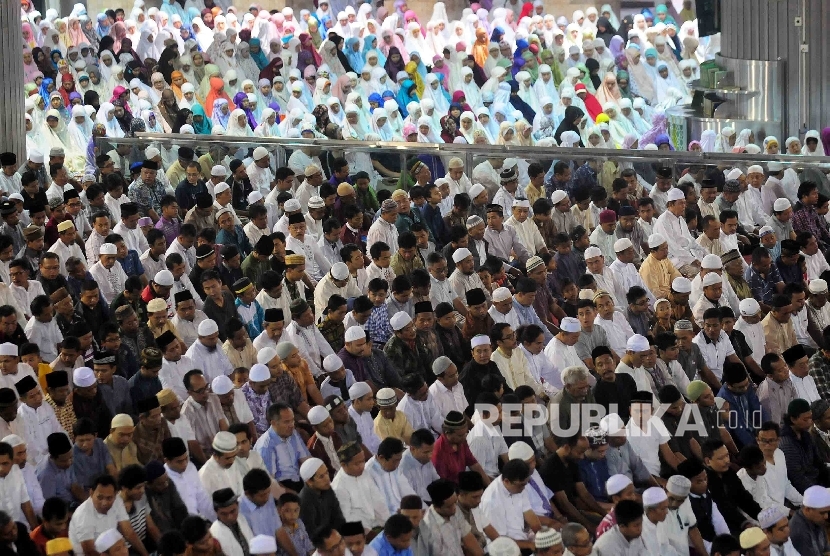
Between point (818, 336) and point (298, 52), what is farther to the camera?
point (298, 52)

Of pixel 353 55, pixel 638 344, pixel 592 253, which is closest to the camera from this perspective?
pixel 638 344

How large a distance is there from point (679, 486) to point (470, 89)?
13.5 meters

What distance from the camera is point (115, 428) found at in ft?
31.3

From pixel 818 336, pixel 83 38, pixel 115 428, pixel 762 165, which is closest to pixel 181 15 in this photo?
pixel 83 38

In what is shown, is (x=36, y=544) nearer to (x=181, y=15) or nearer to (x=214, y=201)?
(x=214, y=201)

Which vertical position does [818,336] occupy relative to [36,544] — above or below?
below

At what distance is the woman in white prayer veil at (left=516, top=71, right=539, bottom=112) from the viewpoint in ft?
72.0

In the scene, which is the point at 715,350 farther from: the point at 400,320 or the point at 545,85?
the point at 545,85

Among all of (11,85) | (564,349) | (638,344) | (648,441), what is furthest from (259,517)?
(11,85)

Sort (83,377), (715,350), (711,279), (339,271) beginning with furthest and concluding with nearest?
(711,279), (339,271), (715,350), (83,377)

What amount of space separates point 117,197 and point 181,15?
1130 centimetres

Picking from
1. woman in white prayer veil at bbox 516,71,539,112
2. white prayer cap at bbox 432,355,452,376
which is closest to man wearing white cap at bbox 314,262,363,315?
white prayer cap at bbox 432,355,452,376

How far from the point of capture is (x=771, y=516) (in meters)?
9.33

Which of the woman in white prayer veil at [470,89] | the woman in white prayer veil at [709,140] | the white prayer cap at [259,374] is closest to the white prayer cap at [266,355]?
the white prayer cap at [259,374]
